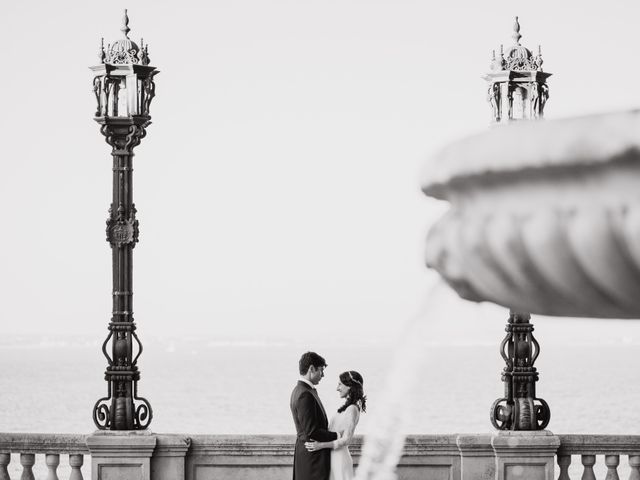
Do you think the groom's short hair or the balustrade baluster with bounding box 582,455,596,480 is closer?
the groom's short hair

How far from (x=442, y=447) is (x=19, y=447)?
3.21m

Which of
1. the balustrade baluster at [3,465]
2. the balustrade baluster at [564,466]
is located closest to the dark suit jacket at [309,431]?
the balustrade baluster at [564,466]

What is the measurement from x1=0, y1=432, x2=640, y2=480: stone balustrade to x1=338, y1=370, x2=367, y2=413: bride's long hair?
6.18 ft

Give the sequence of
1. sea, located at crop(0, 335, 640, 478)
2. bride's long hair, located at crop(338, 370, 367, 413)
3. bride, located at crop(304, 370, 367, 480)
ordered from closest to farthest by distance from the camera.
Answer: bride's long hair, located at crop(338, 370, 367, 413) < bride, located at crop(304, 370, 367, 480) < sea, located at crop(0, 335, 640, 478)

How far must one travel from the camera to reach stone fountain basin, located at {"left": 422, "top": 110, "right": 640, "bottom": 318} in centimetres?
315

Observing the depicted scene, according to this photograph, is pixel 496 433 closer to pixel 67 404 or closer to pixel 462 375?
pixel 67 404

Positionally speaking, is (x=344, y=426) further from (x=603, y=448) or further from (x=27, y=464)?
(x=27, y=464)

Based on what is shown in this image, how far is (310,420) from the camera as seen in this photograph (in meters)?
10.7

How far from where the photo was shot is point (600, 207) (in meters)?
3.21

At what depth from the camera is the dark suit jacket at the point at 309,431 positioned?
34.8ft

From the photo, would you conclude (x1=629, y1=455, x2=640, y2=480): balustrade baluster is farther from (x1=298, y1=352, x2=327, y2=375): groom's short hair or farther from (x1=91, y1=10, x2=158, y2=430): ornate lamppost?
(x1=91, y1=10, x2=158, y2=430): ornate lamppost

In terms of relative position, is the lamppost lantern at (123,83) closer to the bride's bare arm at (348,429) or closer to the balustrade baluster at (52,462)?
the balustrade baluster at (52,462)

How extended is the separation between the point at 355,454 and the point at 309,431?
7.29ft

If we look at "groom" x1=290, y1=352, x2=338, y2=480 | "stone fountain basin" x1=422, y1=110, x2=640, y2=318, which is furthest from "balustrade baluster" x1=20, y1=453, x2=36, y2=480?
"stone fountain basin" x1=422, y1=110, x2=640, y2=318
